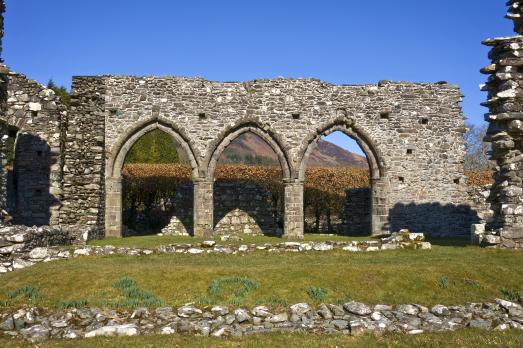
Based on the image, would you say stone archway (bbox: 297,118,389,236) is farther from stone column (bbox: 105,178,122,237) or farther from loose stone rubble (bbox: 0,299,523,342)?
loose stone rubble (bbox: 0,299,523,342)

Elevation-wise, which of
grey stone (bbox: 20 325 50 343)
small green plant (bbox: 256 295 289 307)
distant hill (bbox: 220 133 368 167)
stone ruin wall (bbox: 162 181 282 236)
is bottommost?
grey stone (bbox: 20 325 50 343)

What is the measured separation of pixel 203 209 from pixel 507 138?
34.9 feet

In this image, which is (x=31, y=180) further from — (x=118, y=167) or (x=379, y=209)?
(x=379, y=209)

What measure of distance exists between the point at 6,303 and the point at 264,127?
12579 mm

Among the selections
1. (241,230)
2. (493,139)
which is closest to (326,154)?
(241,230)

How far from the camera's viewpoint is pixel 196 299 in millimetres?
9070

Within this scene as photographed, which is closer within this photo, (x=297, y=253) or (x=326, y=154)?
(x=297, y=253)

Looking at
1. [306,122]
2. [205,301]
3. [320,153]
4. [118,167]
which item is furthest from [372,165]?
[320,153]

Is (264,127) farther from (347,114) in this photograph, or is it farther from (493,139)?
(493,139)

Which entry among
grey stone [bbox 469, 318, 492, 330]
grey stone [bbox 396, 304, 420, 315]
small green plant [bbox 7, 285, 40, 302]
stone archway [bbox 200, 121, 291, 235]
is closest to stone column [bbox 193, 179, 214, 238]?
stone archway [bbox 200, 121, 291, 235]

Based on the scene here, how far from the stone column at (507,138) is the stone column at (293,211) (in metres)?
7.31

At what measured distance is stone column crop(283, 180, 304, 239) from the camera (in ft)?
65.0

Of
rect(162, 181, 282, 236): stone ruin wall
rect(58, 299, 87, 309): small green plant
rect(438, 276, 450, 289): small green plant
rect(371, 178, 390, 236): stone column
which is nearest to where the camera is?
rect(58, 299, 87, 309): small green plant

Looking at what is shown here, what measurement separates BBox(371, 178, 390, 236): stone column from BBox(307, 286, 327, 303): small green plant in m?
11.1
